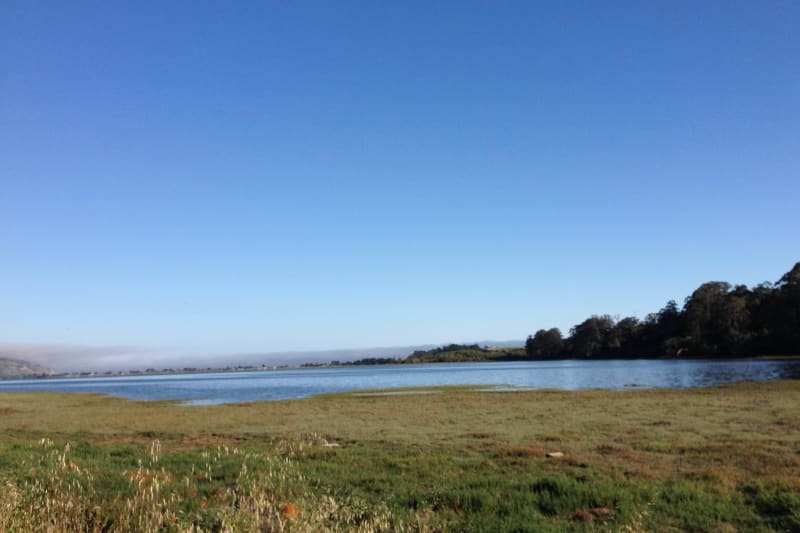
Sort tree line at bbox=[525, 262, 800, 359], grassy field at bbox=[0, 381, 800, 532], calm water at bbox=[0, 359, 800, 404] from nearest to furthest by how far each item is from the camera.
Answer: grassy field at bbox=[0, 381, 800, 532] → calm water at bbox=[0, 359, 800, 404] → tree line at bbox=[525, 262, 800, 359]

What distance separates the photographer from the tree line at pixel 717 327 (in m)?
114

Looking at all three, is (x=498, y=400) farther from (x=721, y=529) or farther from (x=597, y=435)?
(x=721, y=529)

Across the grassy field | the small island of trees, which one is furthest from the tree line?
the grassy field

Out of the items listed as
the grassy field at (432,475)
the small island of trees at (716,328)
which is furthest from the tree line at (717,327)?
the grassy field at (432,475)

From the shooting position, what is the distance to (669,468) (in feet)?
46.2

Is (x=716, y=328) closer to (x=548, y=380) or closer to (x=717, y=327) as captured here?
(x=717, y=327)

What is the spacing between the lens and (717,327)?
131 m

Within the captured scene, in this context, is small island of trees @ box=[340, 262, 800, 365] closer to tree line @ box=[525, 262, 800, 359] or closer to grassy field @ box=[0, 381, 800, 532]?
tree line @ box=[525, 262, 800, 359]

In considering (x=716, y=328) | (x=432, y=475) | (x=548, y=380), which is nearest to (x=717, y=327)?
(x=716, y=328)

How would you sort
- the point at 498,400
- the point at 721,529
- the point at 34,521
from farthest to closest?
the point at 498,400, the point at 721,529, the point at 34,521

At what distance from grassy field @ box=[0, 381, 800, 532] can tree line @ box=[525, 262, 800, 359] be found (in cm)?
10059

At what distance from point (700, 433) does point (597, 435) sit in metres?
3.35

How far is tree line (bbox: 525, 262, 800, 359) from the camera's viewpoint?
11438 centimetres

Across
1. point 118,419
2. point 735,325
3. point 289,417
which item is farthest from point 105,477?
point 735,325
